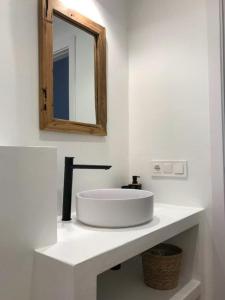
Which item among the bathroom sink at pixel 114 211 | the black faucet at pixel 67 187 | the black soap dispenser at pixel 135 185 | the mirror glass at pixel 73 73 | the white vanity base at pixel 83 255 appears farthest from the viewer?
the black soap dispenser at pixel 135 185

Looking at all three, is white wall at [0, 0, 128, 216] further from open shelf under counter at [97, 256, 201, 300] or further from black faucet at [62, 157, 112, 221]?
open shelf under counter at [97, 256, 201, 300]

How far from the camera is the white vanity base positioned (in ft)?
2.51

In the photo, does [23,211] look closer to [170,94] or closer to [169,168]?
[169,168]

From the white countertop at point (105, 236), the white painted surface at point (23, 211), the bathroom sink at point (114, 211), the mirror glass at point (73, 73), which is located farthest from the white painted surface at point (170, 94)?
the white painted surface at point (23, 211)

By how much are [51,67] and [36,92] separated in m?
0.14

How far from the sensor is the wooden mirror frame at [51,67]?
122 cm

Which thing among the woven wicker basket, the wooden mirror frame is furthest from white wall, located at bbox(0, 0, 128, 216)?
the woven wicker basket

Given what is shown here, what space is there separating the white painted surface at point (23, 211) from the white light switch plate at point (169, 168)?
31.4 inches

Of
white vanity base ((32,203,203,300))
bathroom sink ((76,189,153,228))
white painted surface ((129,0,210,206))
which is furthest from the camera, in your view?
white painted surface ((129,0,210,206))

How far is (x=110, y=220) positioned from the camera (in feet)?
3.49

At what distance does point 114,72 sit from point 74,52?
317 mm

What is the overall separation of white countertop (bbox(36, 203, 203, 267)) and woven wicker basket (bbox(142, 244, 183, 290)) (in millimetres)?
171

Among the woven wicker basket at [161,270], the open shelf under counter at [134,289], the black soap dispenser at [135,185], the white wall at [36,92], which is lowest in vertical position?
the open shelf under counter at [134,289]

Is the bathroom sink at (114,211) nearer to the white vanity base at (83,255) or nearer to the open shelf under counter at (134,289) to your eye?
the white vanity base at (83,255)
